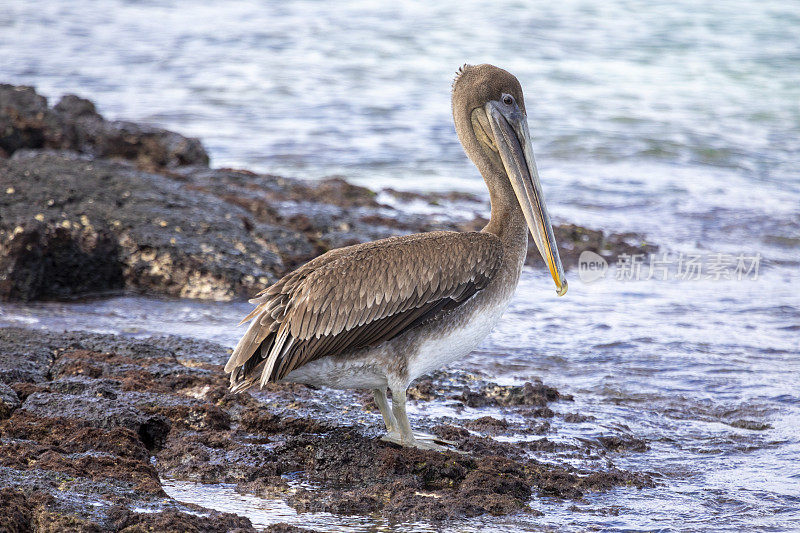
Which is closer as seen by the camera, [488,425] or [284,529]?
[284,529]

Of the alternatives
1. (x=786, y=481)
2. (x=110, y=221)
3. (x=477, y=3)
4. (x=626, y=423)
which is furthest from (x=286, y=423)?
(x=477, y=3)

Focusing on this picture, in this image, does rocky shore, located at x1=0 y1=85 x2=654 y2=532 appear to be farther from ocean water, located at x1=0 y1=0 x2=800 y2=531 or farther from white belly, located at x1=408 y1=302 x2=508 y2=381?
white belly, located at x1=408 y1=302 x2=508 y2=381

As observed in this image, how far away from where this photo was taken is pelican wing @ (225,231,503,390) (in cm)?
456

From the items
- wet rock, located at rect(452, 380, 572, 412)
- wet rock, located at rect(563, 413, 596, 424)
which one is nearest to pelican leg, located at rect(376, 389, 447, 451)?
wet rock, located at rect(452, 380, 572, 412)

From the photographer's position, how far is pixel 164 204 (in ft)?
26.8

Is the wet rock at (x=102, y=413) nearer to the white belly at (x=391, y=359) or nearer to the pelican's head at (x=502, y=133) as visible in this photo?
the white belly at (x=391, y=359)

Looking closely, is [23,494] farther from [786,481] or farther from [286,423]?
[786,481]

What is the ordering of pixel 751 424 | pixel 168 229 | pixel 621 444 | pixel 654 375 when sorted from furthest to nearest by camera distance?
pixel 168 229 → pixel 654 375 → pixel 751 424 → pixel 621 444

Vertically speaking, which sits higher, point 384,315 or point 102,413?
point 384,315

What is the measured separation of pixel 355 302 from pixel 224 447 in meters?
0.96

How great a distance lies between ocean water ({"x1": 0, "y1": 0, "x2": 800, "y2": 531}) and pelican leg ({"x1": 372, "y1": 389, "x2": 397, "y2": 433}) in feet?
2.99

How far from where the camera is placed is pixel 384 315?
15.1ft

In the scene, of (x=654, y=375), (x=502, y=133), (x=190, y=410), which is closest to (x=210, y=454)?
(x=190, y=410)

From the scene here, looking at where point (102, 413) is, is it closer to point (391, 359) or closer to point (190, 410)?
point (190, 410)
